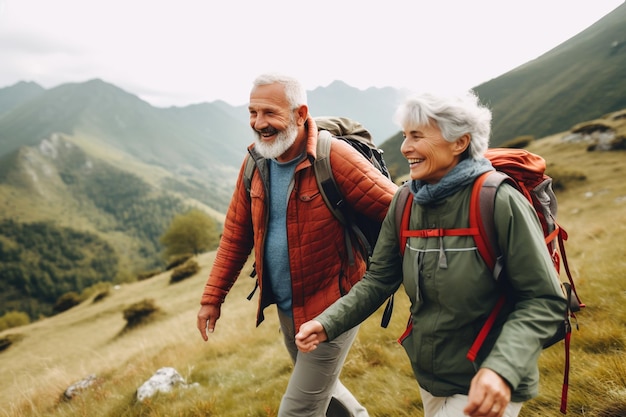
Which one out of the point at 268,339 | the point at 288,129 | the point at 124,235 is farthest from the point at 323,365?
the point at 124,235

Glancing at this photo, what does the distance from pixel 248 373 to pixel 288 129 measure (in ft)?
14.9

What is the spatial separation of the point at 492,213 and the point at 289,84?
2.03m

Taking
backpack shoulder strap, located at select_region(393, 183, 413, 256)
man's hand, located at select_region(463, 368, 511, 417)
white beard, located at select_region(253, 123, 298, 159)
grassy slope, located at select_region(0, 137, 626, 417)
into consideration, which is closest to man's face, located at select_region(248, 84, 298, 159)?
white beard, located at select_region(253, 123, 298, 159)

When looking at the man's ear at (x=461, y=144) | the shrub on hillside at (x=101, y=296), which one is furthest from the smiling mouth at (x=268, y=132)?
the shrub on hillside at (x=101, y=296)

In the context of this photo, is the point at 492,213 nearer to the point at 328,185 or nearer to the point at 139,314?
the point at 328,185

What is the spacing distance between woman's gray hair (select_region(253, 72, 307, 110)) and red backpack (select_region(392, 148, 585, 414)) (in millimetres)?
1385

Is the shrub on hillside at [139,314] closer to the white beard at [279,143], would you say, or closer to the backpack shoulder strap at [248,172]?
the backpack shoulder strap at [248,172]

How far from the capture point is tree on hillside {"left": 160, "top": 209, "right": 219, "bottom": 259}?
5672 cm

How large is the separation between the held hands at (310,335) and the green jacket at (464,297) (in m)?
0.04

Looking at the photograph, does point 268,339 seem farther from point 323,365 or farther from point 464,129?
point 464,129

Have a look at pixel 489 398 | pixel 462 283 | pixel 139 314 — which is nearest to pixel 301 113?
pixel 462 283

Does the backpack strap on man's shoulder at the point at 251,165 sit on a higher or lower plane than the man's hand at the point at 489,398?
higher

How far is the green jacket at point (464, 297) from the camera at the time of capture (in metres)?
1.74

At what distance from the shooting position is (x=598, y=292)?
16.7ft
